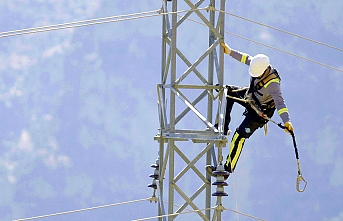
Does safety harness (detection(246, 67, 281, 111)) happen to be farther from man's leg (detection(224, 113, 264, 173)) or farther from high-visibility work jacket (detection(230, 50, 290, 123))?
man's leg (detection(224, 113, 264, 173))

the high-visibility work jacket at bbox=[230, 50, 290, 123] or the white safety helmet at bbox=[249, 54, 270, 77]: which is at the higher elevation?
the white safety helmet at bbox=[249, 54, 270, 77]

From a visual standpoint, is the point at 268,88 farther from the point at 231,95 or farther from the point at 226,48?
the point at 226,48

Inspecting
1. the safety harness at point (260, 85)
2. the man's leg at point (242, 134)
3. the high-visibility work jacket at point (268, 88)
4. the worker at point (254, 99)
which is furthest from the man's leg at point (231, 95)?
the man's leg at point (242, 134)

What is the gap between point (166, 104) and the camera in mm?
21078

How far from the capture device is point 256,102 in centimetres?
2102

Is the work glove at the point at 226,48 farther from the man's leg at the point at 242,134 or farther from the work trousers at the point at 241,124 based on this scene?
A: the man's leg at the point at 242,134

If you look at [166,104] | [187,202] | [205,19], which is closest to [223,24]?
[205,19]

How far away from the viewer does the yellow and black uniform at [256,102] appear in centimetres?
2066

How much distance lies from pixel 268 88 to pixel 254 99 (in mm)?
426

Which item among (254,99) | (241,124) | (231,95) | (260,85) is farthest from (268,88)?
(241,124)

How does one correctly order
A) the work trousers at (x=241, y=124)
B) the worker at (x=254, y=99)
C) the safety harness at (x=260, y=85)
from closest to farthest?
the worker at (x=254, y=99) < the safety harness at (x=260, y=85) < the work trousers at (x=241, y=124)

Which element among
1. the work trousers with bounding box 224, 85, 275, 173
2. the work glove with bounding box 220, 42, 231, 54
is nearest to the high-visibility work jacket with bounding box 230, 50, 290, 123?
the work glove with bounding box 220, 42, 231, 54

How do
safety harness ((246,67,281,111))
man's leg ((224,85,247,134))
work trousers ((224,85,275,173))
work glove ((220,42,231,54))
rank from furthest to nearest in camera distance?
1. work trousers ((224,85,275,173))
2. man's leg ((224,85,247,134))
3. safety harness ((246,67,281,111))
4. work glove ((220,42,231,54))

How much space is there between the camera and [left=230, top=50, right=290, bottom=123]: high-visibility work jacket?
806 inches
